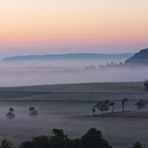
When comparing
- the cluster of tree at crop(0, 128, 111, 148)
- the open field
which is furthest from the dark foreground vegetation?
the open field

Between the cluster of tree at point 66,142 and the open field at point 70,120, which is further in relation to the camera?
the open field at point 70,120

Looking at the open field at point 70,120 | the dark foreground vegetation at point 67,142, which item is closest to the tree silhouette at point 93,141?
the dark foreground vegetation at point 67,142

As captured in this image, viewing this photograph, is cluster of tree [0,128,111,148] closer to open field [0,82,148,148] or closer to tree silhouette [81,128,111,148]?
tree silhouette [81,128,111,148]

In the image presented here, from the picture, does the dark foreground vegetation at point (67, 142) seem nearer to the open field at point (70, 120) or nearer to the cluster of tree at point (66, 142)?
the cluster of tree at point (66, 142)

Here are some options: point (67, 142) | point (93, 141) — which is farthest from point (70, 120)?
point (67, 142)

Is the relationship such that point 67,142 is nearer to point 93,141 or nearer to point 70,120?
point 93,141

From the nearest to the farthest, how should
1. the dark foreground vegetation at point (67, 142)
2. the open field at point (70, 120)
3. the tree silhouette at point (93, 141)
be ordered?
the dark foreground vegetation at point (67, 142) → the tree silhouette at point (93, 141) → the open field at point (70, 120)

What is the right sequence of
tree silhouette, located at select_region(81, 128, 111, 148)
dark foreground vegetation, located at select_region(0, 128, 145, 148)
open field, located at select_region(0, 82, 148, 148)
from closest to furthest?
dark foreground vegetation, located at select_region(0, 128, 145, 148), tree silhouette, located at select_region(81, 128, 111, 148), open field, located at select_region(0, 82, 148, 148)

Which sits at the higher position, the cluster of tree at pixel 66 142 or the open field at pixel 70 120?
the open field at pixel 70 120

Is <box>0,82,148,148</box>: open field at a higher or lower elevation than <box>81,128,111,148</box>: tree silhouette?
higher

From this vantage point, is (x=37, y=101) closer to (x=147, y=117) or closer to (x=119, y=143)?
(x=147, y=117)

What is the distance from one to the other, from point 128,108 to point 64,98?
87.9ft

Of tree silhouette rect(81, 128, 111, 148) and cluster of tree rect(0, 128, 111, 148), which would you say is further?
tree silhouette rect(81, 128, 111, 148)

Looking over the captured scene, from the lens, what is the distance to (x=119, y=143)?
5309cm
